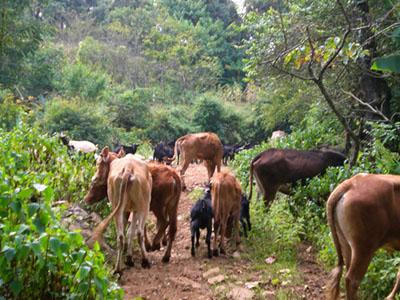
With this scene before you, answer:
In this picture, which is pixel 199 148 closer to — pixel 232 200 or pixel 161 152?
pixel 161 152

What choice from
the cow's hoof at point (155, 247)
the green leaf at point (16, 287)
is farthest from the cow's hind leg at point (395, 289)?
the green leaf at point (16, 287)

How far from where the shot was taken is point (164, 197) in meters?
7.39

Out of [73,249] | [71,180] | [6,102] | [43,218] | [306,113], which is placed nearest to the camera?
[43,218]

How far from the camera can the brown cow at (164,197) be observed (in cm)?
737

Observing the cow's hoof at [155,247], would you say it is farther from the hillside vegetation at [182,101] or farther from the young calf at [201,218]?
the hillside vegetation at [182,101]

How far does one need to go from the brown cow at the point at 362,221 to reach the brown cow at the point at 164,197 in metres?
2.87

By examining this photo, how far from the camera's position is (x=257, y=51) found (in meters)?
12.5

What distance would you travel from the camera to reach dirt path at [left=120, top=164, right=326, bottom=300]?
230 inches

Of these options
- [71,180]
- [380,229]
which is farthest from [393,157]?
[71,180]

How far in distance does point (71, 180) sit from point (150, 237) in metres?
1.82

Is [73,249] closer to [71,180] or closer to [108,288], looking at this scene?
[108,288]

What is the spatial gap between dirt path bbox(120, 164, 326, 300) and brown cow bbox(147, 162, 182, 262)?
17.7 inches

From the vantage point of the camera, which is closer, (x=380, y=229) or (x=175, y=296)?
(x=380, y=229)

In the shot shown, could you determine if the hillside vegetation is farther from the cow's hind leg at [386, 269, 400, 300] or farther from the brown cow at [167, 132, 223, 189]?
the brown cow at [167, 132, 223, 189]
